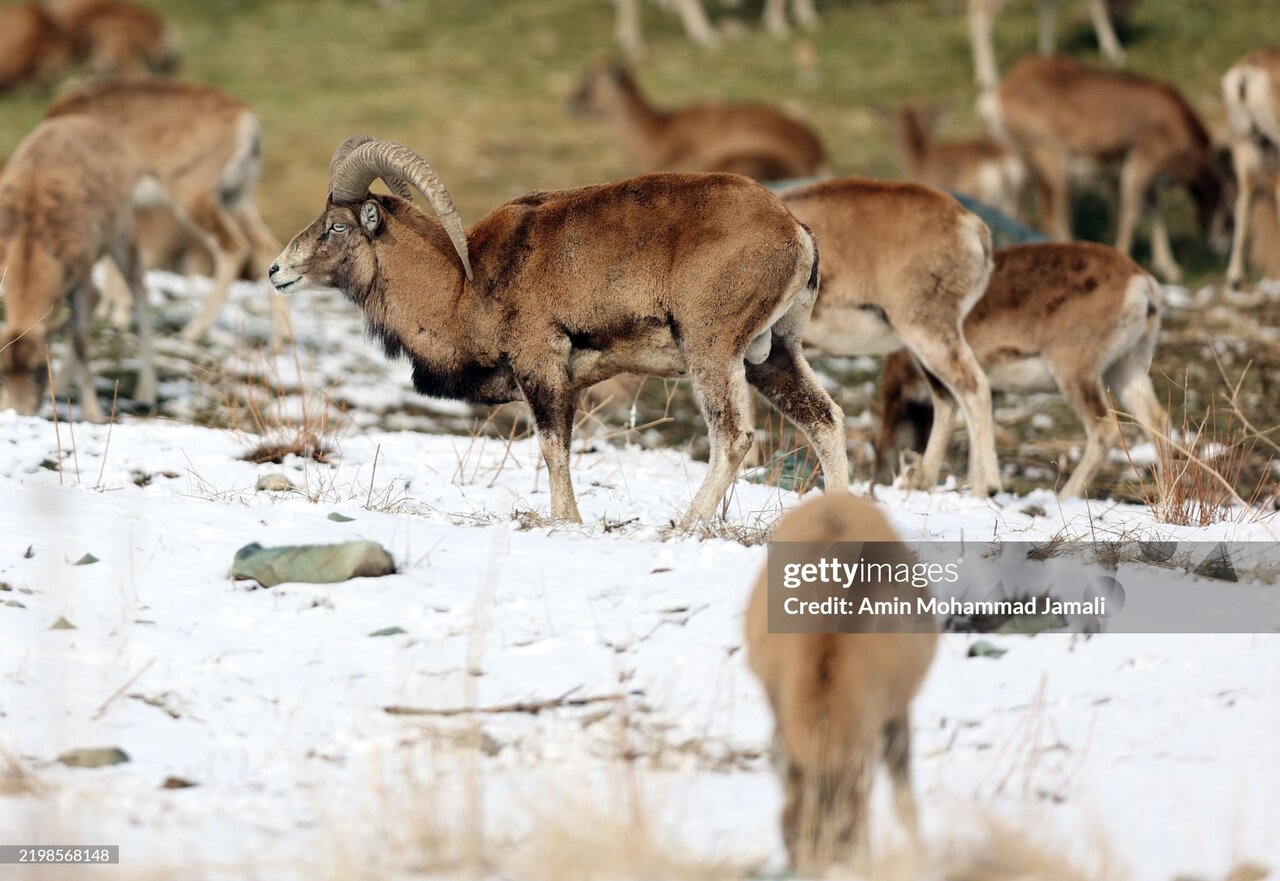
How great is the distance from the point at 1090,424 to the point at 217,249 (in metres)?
7.41

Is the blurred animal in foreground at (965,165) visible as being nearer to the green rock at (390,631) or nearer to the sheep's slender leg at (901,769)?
the green rock at (390,631)

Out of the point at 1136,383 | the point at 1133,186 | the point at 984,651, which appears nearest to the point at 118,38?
the point at 1133,186

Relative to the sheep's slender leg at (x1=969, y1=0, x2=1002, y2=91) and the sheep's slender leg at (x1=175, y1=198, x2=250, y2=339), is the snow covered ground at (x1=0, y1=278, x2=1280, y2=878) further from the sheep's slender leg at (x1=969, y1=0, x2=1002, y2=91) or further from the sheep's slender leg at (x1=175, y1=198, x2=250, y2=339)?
the sheep's slender leg at (x1=969, y1=0, x2=1002, y2=91)

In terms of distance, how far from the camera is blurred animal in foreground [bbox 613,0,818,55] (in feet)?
85.0

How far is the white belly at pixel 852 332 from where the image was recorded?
10008 mm

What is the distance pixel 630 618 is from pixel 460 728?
1.01 m

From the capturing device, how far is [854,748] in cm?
401

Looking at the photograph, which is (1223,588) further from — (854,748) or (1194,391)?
(1194,391)

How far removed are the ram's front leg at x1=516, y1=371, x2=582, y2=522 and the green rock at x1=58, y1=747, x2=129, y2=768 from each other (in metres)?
2.76

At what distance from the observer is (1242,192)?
16.2m

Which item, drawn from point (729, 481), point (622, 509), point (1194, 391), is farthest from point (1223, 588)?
point (1194, 391)

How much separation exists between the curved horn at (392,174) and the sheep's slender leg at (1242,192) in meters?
10.5

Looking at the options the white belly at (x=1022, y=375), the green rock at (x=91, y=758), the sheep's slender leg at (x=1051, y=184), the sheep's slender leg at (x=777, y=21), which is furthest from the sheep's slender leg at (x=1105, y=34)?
the green rock at (x=91, y=758)

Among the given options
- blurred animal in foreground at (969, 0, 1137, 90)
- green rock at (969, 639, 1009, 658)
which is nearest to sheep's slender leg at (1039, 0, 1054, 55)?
blurred animal in foreground at (969, 0, 1137, 90)
